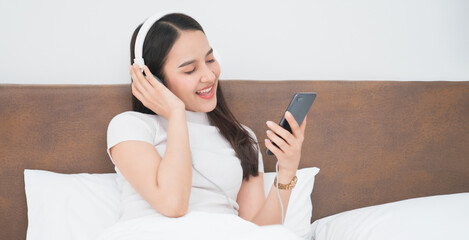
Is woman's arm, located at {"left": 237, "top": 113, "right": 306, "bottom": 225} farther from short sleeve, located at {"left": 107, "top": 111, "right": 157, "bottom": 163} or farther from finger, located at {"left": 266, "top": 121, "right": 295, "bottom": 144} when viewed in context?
short sleeve, located at {"left": 107, "top": 111, "right": 157, "bottom": 163}

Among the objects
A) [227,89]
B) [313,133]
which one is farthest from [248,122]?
[313,133]

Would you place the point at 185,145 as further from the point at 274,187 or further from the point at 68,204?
the point at 68,204

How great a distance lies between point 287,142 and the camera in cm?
100

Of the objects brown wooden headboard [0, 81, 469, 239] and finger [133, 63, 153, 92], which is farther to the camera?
brown wooden headboard [0, 81, 469, 239]

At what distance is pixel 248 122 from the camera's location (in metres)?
1.35

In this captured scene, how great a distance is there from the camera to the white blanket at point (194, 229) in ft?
2.69

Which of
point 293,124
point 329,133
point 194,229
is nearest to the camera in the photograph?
point 194,229

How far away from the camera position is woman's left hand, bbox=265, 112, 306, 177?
958 millimetres

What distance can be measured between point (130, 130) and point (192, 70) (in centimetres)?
25

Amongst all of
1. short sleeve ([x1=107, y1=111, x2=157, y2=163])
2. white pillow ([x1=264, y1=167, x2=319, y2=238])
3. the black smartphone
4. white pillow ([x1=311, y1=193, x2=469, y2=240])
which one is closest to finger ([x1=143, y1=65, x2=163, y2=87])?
short sleeve ([x1=107, y1=111, x2=157, y2=163])

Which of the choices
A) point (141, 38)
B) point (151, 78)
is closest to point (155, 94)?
point (151, 78)

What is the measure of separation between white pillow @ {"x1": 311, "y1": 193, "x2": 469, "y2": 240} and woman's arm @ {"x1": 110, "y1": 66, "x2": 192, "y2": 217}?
517mm

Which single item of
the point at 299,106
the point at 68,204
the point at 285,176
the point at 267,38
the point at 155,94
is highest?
the point at 267,38

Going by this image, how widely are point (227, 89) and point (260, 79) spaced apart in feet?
0.66
